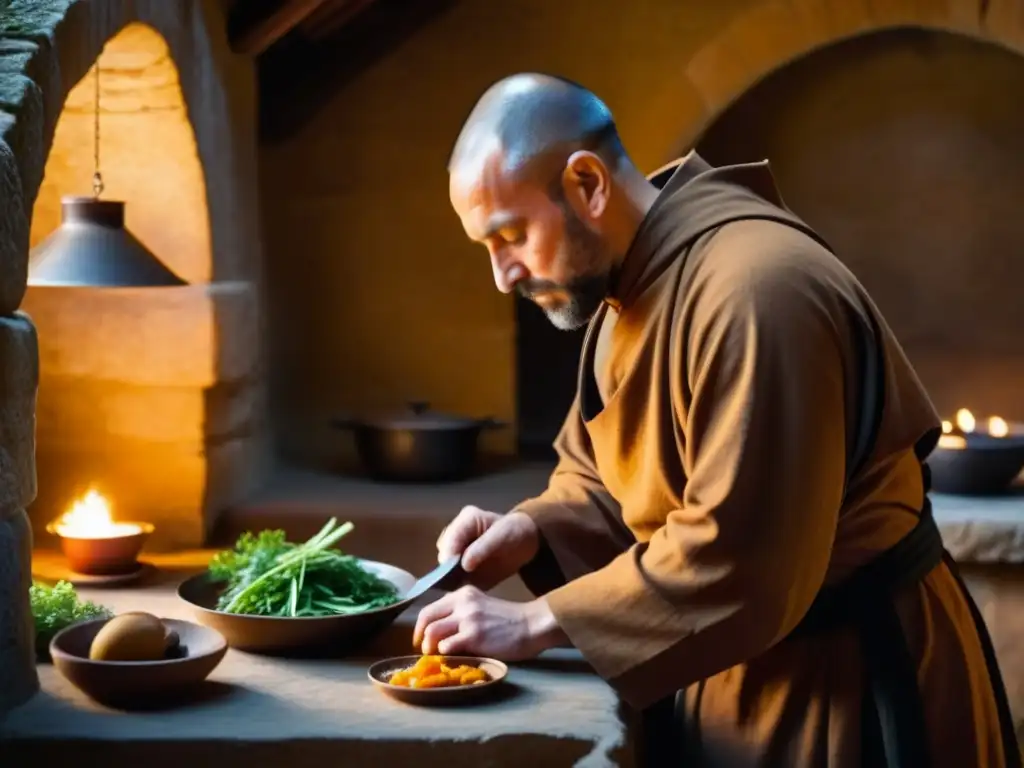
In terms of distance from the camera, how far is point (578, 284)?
7.39 ft

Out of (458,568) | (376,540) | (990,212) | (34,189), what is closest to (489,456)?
(376,540)

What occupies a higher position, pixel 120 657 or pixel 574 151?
pixel 574 151

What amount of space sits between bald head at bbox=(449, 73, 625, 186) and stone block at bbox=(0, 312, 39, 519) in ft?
2.60

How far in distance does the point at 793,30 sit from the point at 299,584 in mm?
3162

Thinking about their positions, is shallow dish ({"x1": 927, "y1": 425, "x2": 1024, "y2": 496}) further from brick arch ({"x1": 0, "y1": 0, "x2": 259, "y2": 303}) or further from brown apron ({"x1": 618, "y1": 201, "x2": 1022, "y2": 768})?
brick arch ({"x1": 0, "y1": 0, "x2": 259, "y2": 303})

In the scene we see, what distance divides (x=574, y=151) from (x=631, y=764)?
0.97 m

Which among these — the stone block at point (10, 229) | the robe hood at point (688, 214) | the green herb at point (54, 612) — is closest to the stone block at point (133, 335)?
the green herb at point (54, 612)

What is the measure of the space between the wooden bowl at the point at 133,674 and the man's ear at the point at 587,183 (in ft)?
3.18

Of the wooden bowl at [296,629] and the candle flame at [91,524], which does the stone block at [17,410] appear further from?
the candle flame at [91,524]

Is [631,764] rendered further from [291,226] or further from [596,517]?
[291,226]

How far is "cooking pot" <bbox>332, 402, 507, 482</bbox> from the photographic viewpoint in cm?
466

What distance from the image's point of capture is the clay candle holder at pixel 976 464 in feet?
14.0

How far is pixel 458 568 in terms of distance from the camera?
2.61 meters

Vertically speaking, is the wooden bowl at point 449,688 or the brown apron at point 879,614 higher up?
the brown apron at point 879,614
